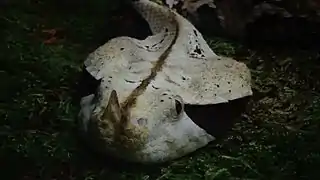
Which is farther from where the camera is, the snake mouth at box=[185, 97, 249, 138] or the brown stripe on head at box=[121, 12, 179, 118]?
the snake mouth at box=[185, 97, 249, 138]

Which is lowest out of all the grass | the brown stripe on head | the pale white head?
the grass

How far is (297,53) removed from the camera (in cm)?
256

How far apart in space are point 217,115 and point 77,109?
425 mm

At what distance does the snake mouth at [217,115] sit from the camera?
6.69 ft

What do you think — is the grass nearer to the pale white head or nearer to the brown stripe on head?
the pale white head

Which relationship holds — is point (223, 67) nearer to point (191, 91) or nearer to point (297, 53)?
point (191, 91)

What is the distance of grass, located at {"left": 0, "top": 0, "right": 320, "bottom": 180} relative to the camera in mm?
1889

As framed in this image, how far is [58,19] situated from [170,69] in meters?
0.59

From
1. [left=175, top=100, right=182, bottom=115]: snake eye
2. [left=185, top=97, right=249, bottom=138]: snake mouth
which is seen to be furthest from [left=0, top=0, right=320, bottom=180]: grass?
[left=175, top=100, right=182, bottom=115]: snake eye

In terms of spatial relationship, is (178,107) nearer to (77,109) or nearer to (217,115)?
(217,115)

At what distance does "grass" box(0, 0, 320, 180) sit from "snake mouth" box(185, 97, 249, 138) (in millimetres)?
A: 29

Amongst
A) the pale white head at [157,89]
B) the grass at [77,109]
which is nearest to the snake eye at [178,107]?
the pale white head at [157,89]

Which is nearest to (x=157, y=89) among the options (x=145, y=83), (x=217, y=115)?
(x=145, y=83)

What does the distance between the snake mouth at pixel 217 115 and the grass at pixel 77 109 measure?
3 cm
